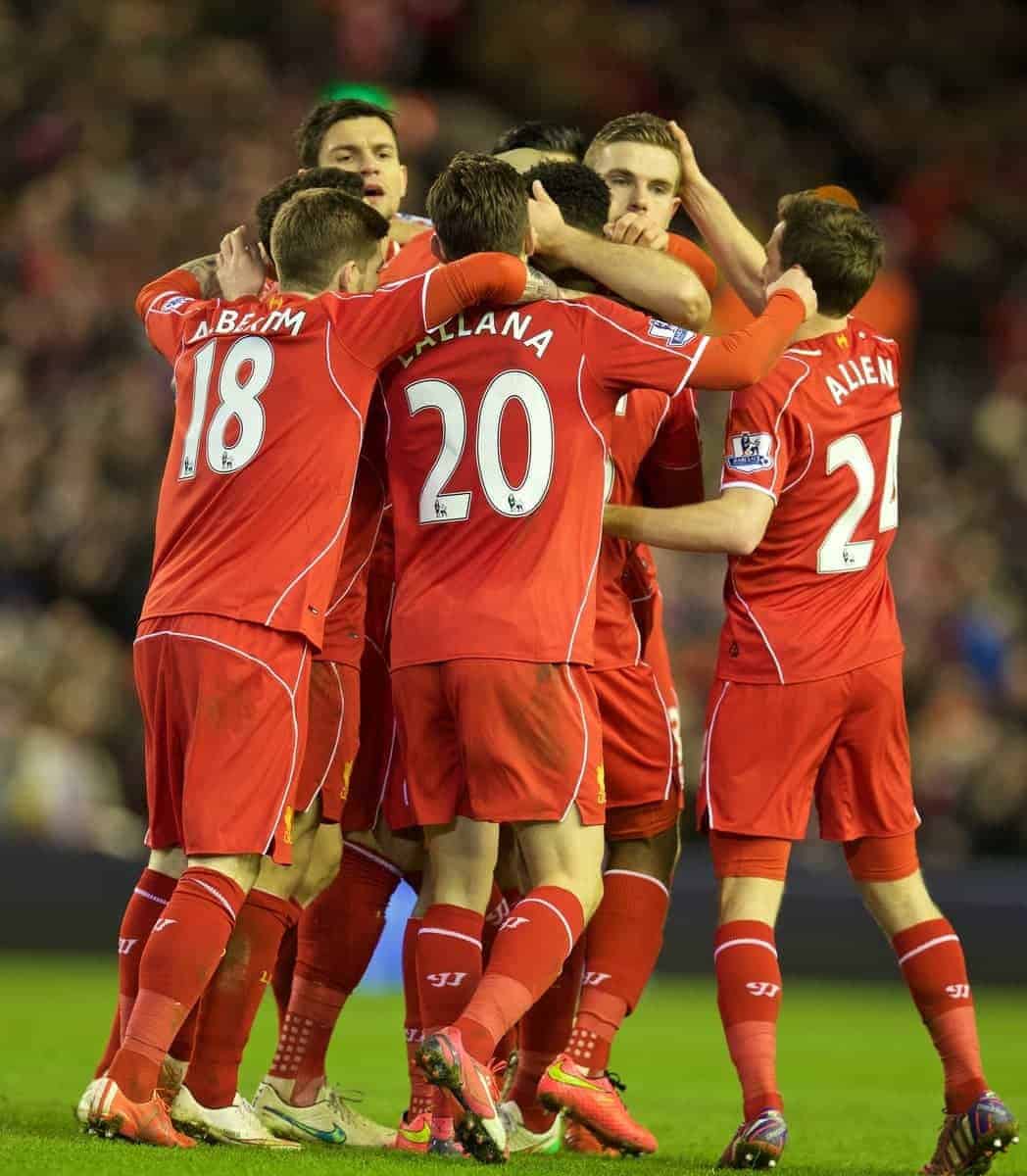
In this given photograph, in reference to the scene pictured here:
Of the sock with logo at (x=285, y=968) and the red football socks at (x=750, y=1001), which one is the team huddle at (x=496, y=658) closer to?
the red football socks at (x=750, y=1001)

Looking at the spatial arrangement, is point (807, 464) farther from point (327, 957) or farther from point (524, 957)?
point (327, 957)

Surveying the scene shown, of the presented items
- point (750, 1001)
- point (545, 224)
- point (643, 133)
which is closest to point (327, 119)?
point (643, 133)

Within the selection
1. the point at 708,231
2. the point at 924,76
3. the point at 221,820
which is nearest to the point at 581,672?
the point at 221,820

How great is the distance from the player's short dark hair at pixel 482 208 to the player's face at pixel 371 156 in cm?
140

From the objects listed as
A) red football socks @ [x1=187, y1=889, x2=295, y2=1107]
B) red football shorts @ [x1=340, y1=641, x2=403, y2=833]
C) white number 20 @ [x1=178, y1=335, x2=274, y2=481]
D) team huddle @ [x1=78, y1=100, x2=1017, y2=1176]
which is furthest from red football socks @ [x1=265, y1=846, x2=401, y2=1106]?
white number 20 @ [x1=178, y1=335, x2=274, y2=481]

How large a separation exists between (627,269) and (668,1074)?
12.4 feet

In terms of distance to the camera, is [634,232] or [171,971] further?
[634,232]

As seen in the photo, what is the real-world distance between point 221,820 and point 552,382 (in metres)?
1.38

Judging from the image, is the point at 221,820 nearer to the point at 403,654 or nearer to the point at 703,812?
the point at 403,654

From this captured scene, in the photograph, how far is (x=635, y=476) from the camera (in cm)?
589

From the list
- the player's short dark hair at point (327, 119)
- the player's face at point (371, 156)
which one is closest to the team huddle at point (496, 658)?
the player's face at point (371, 156)

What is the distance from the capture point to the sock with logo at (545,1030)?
593 centimetres

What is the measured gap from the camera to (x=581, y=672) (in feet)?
17.1

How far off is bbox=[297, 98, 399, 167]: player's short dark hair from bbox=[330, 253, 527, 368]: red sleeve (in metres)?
1.83
